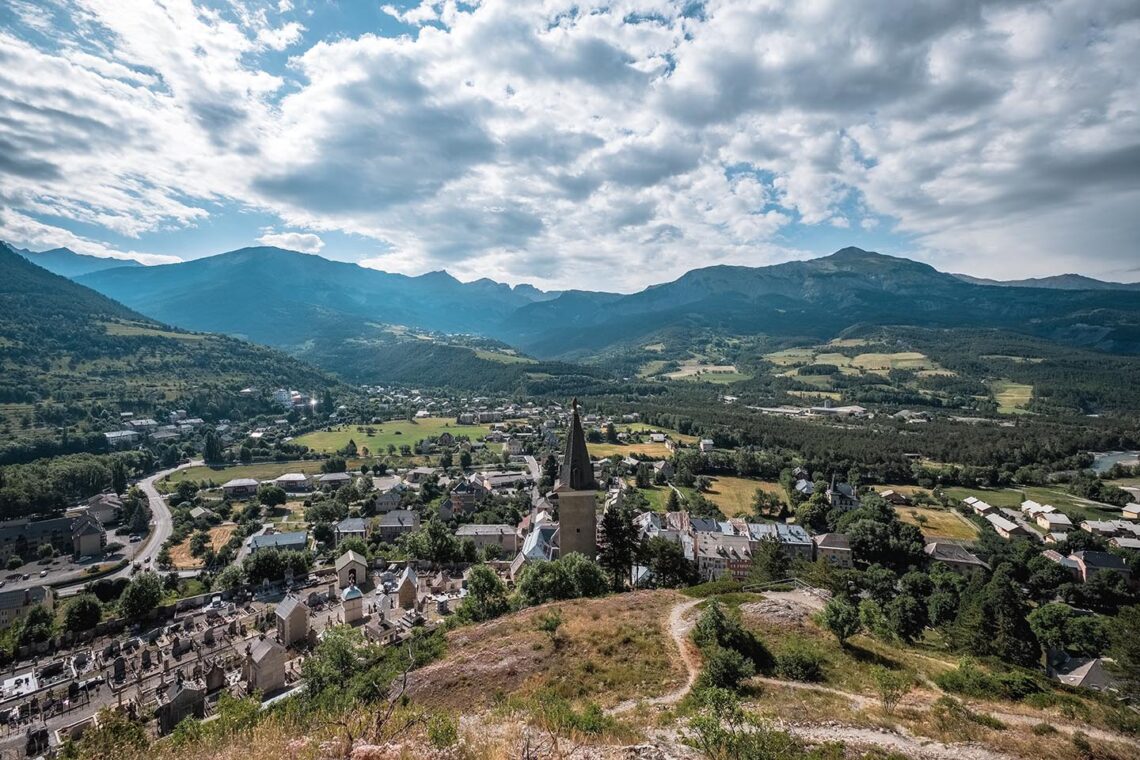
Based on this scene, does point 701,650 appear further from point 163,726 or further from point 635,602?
point 163,726

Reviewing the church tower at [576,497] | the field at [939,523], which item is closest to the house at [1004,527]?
the field at [939,523]

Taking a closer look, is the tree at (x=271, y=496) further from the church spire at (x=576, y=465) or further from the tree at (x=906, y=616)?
the tree at (x=906, y=616)

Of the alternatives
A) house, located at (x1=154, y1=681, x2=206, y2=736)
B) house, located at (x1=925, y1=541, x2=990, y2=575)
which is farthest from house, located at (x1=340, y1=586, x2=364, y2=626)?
house, located at (x1=925, y1=541, x2=990, y2=575)

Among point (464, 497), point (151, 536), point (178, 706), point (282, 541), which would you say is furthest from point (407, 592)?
point (151, 536)

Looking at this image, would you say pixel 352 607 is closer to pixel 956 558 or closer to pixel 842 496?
pixel 956 558

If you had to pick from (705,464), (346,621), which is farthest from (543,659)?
(705,464)
